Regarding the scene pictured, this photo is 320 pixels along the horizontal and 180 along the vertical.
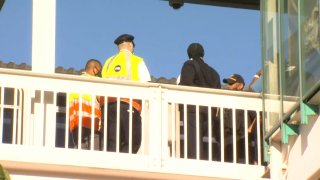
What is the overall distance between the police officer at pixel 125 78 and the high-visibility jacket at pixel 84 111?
15 centimetres

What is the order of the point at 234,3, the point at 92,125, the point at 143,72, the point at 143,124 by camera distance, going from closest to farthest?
the point at 92,125 → the point at 143,124 → the point at 143,72 → the point at 234,3

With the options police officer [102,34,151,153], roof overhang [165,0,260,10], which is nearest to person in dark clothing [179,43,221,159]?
police officer [102,34,151,153]

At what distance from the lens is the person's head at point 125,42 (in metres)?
18.0

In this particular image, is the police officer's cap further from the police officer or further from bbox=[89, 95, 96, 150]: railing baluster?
bbox=[89, 95, 96, 150]: railing baluster

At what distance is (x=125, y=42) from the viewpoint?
59.2ft

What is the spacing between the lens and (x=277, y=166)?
16.2 meters

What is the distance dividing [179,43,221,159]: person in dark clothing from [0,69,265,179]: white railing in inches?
5.0

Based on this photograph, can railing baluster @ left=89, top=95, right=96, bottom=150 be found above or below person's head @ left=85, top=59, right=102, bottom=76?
below

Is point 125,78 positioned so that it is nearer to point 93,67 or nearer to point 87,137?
point 93,67

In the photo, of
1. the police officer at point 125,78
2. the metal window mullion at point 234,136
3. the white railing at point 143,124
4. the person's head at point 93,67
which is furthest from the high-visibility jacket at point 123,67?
the metal window mullion at point 234,136

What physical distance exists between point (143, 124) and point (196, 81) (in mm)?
934

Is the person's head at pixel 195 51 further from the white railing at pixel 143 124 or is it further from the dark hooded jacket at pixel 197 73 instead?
the white railing at pixel 143 124

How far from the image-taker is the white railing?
17.2m

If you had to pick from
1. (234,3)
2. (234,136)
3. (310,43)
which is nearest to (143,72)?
(234,136)
